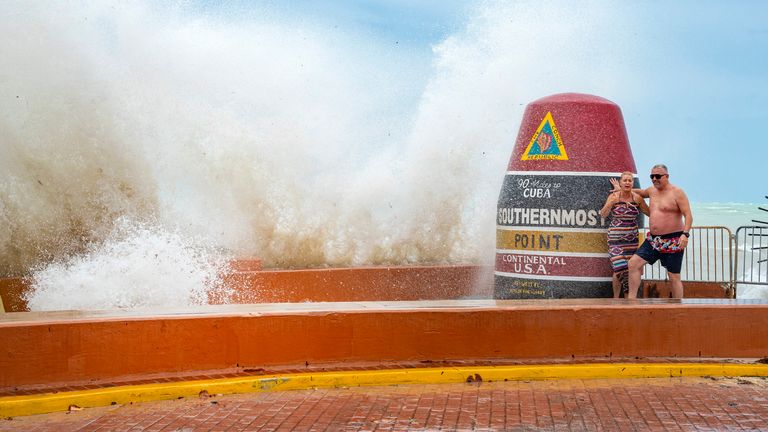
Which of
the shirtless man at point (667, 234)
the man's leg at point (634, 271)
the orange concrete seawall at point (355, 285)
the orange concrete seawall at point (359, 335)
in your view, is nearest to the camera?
the orange concrete seawall at point (359, 335)

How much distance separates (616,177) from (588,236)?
716 mm

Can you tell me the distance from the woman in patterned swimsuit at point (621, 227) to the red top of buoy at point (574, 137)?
1.08 ft

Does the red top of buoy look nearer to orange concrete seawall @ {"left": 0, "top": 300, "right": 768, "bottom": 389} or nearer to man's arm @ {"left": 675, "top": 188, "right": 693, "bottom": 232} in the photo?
man's arm @ {"left": 675, "top": 188, "right": 693, "bottom": 232}

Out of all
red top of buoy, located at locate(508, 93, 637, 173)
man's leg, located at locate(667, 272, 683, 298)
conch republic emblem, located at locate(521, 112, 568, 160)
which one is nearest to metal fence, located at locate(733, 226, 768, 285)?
man's leg, located at locate(667, 272, 683, 298)

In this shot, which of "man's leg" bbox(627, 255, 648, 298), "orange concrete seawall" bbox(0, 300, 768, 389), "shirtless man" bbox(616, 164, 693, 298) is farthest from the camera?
"shirtless man" bbox(616, 164, 693, 298)

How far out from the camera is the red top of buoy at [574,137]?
379 inches

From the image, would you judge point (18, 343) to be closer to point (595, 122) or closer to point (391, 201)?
point (595, 122)

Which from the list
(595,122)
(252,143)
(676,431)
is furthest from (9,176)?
(676,431)

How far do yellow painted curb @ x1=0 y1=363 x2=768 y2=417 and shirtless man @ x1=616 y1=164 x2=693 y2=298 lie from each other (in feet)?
6.28

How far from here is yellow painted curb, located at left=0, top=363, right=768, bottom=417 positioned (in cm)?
644

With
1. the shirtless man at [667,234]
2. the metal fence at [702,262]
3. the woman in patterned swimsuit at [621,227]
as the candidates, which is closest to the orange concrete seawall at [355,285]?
the metal fence at [702,262]

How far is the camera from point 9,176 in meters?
13.7

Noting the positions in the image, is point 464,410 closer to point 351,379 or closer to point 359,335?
point 351,379

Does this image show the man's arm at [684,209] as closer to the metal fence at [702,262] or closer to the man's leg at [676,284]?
the man's leg at [676,284]
